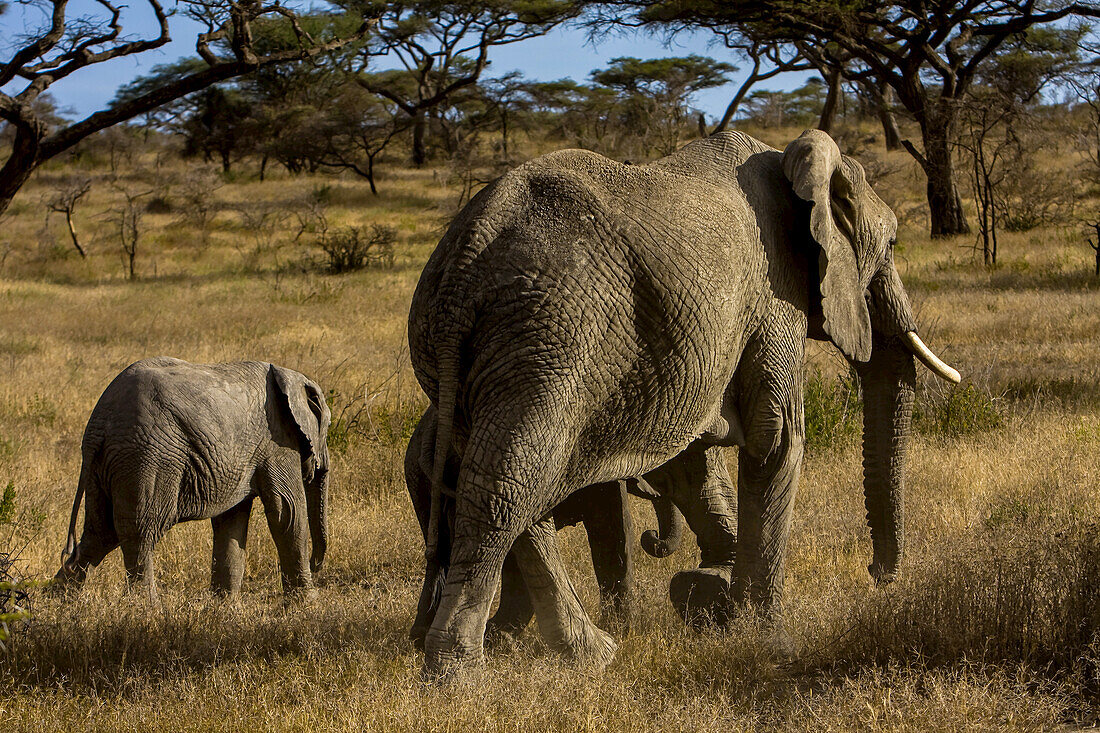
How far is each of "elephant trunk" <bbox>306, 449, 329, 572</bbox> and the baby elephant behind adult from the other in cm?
4

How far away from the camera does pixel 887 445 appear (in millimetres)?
4789

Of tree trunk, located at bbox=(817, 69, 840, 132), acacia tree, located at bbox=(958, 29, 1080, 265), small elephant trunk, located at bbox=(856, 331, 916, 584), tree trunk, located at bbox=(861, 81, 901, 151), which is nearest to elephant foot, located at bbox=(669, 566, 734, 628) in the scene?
small elephant trunk, located at bbox=(856, 331, 916, 584)

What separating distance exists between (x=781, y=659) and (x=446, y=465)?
4.80 ft

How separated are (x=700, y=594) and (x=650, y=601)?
0.40 m

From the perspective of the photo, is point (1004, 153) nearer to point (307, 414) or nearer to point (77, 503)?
point (307, 414)

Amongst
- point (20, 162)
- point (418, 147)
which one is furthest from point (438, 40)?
point (20, 162)

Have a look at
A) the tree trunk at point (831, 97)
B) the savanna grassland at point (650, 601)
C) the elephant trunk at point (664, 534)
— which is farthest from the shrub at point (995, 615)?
the tree trunk at point (831, 97)

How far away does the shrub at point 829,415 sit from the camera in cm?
739

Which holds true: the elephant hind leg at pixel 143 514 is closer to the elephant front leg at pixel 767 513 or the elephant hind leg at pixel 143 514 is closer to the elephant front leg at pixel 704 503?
the elephant front leg at pixel 704 503

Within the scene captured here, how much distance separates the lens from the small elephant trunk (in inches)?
188

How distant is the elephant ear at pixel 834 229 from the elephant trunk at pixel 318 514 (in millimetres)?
2867

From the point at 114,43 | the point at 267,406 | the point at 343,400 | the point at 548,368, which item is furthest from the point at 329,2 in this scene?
the point at 548,368

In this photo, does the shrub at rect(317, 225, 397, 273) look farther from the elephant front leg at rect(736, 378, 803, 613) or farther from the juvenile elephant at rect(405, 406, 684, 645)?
the elephant front leg at rect(736, 378, 803, 613)

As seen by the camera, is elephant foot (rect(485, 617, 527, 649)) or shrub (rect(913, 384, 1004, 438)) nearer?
elephant foot (rect(485, 617, 527, 649))
